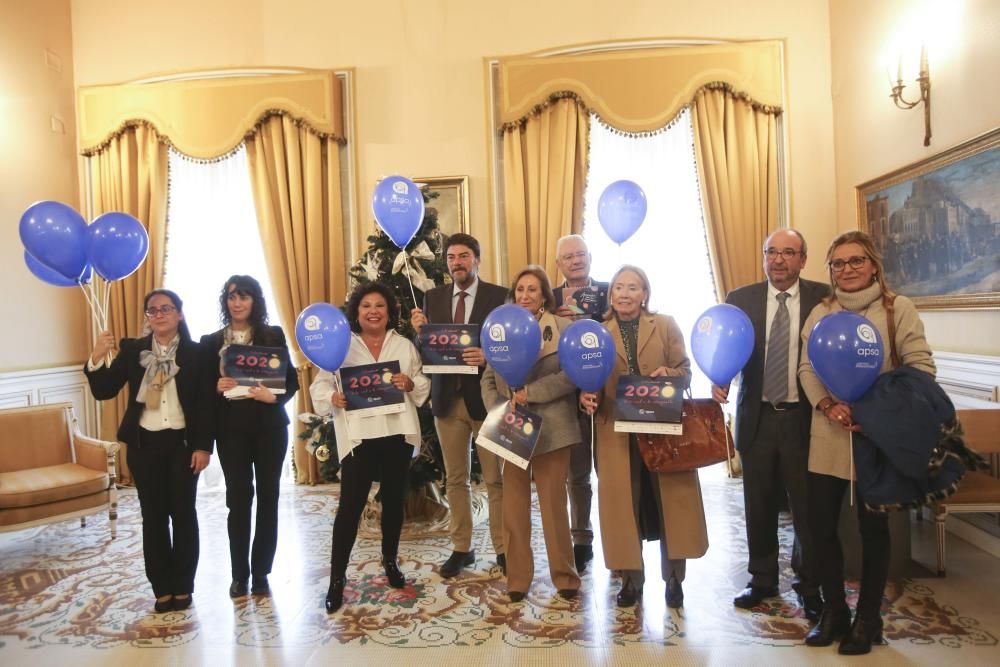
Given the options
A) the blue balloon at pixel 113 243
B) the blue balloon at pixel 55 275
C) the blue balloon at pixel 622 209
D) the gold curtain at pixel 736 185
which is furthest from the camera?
the gold curtain at pixel 736 185

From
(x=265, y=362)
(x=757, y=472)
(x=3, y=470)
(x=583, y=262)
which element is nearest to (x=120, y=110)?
(x=3, y=470)

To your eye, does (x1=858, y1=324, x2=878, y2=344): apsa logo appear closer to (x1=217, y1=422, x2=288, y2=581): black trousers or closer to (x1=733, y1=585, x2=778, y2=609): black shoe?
(x1=733, y1=585, x2=778, y2=609): black shoe

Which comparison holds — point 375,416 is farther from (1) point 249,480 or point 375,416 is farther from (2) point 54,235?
(2) point 54,235

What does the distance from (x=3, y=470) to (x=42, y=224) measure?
85.7 inches

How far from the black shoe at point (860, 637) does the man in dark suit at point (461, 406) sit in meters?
1.53

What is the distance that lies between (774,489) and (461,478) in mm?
1496

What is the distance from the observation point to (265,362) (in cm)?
286

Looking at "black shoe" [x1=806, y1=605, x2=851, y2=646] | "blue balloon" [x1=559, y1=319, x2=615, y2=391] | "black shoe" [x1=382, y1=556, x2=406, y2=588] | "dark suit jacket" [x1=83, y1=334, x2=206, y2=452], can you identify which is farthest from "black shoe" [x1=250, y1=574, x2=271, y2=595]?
"black shoe" [x1=806, y1=605, x2=851, y2=646]

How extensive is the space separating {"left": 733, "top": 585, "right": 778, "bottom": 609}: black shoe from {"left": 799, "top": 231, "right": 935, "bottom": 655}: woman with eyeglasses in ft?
1.07

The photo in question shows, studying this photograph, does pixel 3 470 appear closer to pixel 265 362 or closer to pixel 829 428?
pixel 265 362

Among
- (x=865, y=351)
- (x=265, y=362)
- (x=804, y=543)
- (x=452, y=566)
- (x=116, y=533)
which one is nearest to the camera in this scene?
(x=865, y=351)

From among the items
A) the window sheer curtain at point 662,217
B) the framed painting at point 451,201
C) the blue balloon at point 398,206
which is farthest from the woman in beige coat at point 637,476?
the framed painting at point 451,201

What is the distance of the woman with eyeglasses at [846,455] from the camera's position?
89.7 inches

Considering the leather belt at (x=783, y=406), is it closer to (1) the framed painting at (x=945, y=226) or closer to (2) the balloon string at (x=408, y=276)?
(1) the framed painting at (x=945, y=226)
